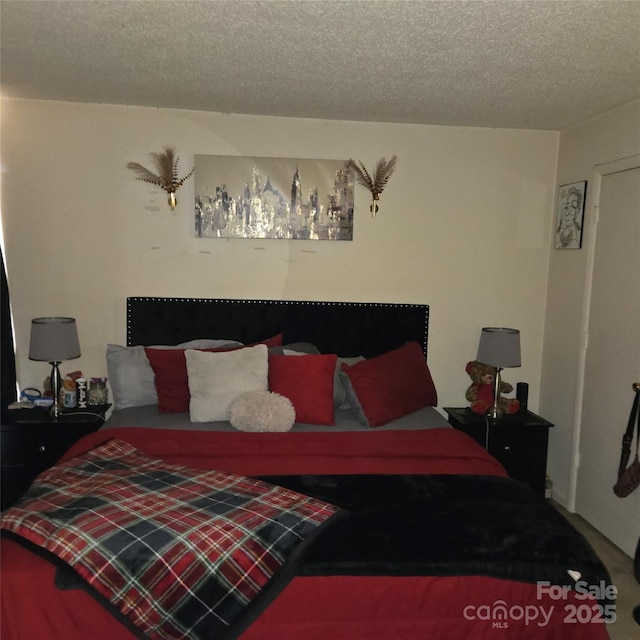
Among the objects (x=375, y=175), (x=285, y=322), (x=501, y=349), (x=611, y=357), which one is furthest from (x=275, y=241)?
(x=611, y=357)

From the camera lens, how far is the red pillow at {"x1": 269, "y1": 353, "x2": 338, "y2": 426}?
2.93 m

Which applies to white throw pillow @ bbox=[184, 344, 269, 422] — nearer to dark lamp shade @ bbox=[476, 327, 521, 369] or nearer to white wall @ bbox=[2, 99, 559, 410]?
white wall @ bbox=[2, 99, 559, 410]

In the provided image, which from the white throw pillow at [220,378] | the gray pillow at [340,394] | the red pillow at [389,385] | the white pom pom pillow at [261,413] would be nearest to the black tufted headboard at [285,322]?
the red pillow at [389,385]

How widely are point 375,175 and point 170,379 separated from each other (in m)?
1.87

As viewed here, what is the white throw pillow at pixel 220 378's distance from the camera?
2.89 metres

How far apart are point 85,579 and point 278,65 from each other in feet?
7.40

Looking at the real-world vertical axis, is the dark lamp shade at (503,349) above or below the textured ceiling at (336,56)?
below

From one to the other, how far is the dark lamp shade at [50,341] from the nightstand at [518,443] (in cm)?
246

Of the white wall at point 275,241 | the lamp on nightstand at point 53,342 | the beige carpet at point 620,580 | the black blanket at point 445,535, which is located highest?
the white wall at point 275,241

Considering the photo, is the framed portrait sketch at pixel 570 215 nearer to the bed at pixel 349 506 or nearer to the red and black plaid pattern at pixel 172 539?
the bed at pixel 349 506

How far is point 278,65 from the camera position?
2520 millimetres

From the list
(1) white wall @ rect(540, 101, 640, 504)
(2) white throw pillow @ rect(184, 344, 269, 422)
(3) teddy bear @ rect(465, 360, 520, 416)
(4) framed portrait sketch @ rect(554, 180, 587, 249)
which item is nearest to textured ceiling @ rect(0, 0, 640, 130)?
(1) white wall @ rect(540, 101, 640, 504)

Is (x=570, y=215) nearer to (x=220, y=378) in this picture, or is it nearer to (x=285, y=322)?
(x=285, y=322)

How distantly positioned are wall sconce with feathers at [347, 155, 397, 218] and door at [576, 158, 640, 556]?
1.31 m
